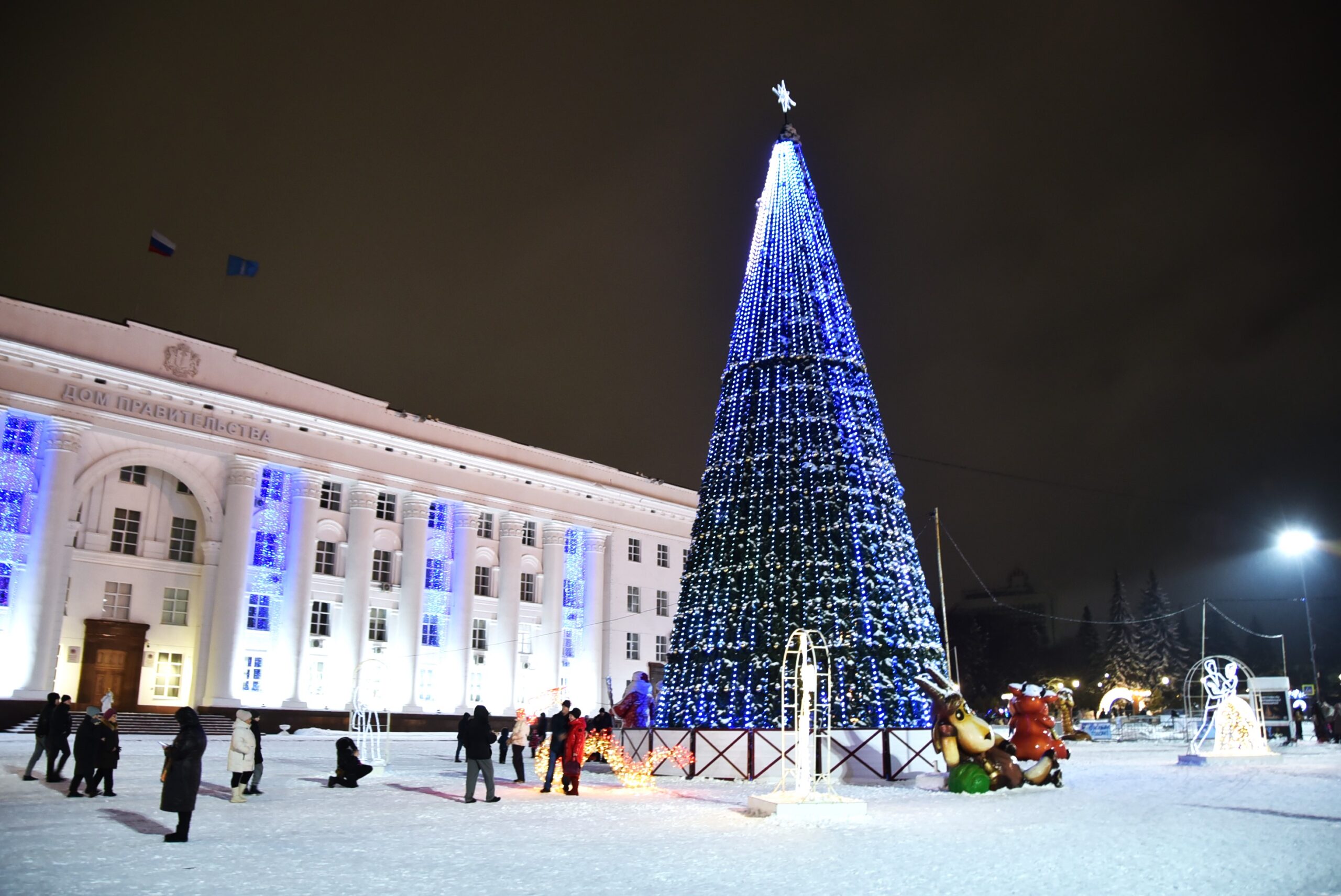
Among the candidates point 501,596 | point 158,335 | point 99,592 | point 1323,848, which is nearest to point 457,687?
point 501,596

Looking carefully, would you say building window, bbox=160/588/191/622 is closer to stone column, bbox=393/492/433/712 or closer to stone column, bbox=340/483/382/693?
stone column, bbox=340/483/382/693

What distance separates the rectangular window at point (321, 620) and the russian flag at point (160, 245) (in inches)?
622

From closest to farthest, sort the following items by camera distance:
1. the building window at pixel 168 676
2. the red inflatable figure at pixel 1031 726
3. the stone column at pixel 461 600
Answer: the red inflatable figure at pixel 1031 726 < the building window at pixel 168 676 < the stone column at pixel 461 600

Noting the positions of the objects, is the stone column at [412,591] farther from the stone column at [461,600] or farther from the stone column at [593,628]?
the stone column at [593,628]

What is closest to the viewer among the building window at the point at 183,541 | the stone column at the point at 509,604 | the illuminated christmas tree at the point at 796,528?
the illuminated christmas tree at the point at 796,528

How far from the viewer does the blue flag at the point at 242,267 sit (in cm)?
3859

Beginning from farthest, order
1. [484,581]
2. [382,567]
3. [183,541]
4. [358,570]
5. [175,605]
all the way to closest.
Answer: [484,581] < [382,567] < [358,570] < [183,541] < [175,605]

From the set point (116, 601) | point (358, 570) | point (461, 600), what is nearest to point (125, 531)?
point (116, 601)

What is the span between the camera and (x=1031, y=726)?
699 inches

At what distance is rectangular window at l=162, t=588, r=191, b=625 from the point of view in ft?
129

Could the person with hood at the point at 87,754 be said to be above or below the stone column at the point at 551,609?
below

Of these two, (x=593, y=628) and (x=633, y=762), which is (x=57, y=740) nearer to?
(x=633, y=762)

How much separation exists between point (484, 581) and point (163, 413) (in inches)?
684

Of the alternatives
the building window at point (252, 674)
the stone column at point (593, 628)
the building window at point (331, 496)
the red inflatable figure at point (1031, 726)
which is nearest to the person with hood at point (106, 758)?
the red inflatable figure at point (1031, 726)
